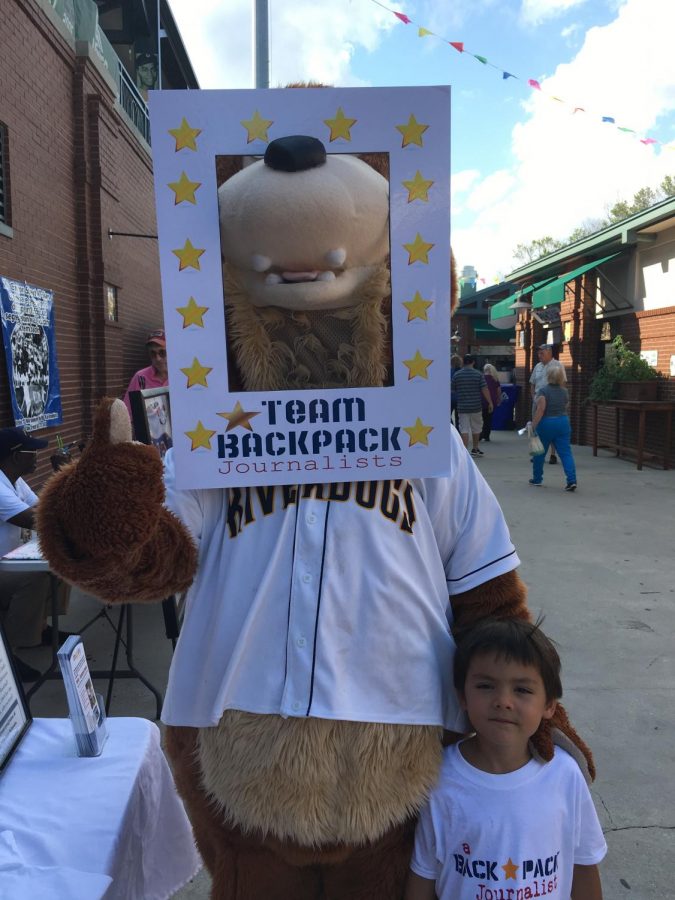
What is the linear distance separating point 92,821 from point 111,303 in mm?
8655

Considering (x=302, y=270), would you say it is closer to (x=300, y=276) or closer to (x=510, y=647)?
(x=300, y=276)

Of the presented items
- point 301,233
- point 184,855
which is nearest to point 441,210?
point 301,233

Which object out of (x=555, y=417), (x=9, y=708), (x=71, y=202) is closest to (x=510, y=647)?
(x=9, y=708)

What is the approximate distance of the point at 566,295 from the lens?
47.6ft

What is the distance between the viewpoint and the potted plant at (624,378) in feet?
35.7

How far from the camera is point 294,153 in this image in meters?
1.29

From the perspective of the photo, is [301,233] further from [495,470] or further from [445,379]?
[495,470]

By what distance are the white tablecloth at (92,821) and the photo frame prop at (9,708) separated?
4cm

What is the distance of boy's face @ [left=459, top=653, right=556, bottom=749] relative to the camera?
4.56ft

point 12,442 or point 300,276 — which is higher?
point 300,276

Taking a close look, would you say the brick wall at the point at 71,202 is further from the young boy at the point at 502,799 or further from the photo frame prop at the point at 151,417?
the young boy at the point at 502,799

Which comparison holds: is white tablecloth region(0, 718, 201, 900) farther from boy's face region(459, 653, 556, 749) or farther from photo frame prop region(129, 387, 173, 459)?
photo frame prop region(129, 387, 173, 459)

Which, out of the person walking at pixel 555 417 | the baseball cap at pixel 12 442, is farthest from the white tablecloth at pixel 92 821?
the person walking at pixel 555 417

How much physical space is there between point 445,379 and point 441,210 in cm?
33
